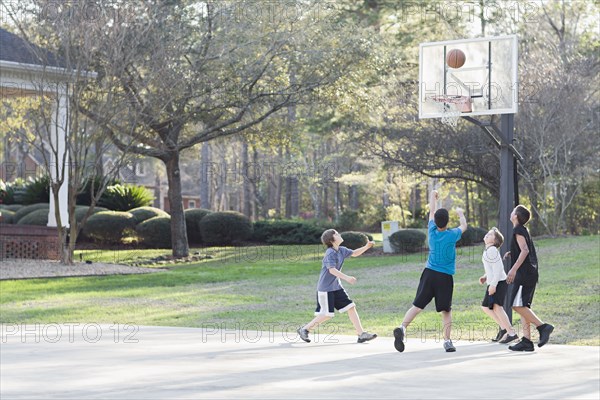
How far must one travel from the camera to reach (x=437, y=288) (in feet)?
33.6

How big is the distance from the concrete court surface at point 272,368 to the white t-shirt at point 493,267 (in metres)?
0.93

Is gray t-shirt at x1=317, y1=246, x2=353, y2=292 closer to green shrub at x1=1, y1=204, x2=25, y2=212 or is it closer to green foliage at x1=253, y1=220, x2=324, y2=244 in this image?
green foliage at x1=253, y1=220, x2=324, y2=244

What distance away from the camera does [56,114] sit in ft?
77.9

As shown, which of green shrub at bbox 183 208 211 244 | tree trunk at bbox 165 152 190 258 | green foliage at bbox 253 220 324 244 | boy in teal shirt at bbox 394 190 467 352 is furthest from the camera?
green shrub at bbox 183 208 211 244

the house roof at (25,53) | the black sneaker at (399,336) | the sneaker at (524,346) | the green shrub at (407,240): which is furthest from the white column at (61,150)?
the sneaker at (524,346)

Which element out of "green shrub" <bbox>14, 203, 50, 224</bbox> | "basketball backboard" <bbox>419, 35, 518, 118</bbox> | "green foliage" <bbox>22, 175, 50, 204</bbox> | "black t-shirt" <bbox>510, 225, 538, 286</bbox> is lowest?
"black t-shirt" <bbox>510, 225, 538, 286</bbox>

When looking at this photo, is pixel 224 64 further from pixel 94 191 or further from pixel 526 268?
pixel 526 268

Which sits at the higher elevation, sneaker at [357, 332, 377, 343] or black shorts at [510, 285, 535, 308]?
black shorts at [510, 285, 535, 308]

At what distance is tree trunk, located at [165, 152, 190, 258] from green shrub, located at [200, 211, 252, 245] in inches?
106

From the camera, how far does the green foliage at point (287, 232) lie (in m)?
33.5

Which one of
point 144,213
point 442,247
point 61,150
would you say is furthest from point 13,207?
point 442,247

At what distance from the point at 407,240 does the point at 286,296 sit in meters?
10.3

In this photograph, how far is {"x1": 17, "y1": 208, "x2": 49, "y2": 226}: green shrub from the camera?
98.5 feet

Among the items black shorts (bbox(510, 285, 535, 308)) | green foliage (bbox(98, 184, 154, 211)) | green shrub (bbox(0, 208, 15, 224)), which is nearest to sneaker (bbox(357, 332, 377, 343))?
black shorts (bbox(510, 285, 535, 308))
